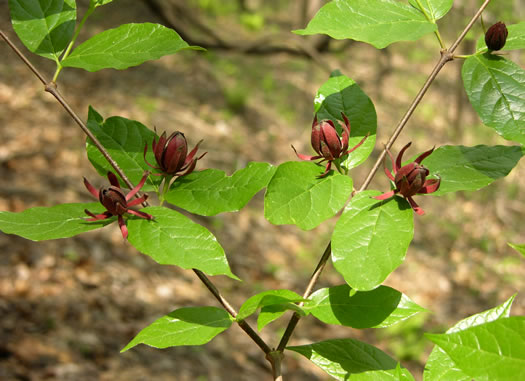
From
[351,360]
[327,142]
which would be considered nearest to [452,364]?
[351,360]

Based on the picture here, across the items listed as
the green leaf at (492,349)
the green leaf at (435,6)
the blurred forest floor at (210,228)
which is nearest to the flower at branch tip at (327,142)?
the green leaf at (435,6)

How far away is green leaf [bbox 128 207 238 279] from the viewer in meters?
0.69

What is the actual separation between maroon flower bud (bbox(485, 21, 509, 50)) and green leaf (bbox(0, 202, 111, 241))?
645mm

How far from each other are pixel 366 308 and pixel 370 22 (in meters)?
0.43

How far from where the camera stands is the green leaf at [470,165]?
743 mm

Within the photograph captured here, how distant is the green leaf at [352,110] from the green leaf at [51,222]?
40cm

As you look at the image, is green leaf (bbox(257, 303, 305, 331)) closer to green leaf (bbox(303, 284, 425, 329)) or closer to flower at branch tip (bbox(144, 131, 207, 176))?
green leaf (bbox(303, 284, 425, 329))

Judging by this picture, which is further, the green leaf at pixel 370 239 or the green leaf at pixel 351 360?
the green leaf at pixel 351 360

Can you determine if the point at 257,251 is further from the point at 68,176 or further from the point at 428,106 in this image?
→ the point at 428,106

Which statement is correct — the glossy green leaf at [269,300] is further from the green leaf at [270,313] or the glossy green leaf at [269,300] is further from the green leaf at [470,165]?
the green leaf at [470,165]

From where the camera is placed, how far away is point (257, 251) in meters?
5.32

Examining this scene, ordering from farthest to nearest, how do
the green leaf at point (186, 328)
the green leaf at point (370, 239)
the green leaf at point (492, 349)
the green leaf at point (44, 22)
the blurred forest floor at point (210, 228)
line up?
the blurred forest floor at point (210, 228) → the green leaf at point (44, 22) → the green leaf at point (186, 328) → the green leaf at point (370, 239) → the green leaf at point (492, 349)

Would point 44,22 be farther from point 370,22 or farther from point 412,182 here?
point 412,182

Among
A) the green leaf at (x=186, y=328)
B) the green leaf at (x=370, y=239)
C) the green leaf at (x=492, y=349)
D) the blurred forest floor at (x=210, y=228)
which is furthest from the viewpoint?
the blurred forest floor at (x=210, y=228)
